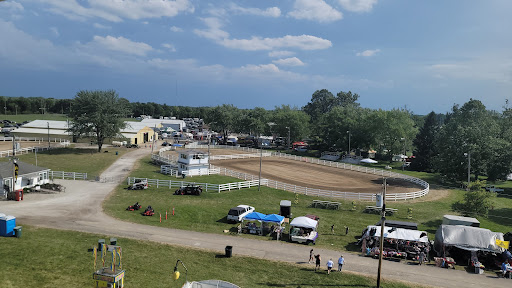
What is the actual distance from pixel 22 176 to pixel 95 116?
2949 cm

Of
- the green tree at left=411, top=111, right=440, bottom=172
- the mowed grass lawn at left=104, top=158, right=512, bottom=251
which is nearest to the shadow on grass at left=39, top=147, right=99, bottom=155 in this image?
the mowed grass lawn at left=104, top=158, right=512, bottom=251

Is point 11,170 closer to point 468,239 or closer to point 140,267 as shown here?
point 140,267

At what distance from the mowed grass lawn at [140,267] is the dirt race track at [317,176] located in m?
27.3

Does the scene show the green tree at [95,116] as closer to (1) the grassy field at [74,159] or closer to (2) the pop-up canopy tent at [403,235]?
(1) the grassy field at [74,159]

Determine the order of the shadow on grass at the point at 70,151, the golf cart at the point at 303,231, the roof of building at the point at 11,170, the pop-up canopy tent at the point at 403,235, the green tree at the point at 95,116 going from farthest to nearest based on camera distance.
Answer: the green tree at the point at 95,116
the shadow on grass at the point at 70,151
the roof of building at the point at 11,170
the golf cart at the point at 303,231
the pop-up canopy tent at the point at 403,235

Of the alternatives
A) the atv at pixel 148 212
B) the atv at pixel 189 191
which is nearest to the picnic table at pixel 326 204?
the atv at pixel 189 191

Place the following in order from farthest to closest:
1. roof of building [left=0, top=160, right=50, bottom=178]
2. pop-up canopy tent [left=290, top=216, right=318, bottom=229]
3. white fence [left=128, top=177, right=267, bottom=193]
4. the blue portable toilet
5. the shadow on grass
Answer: the shadow on grass, white fence [left=128, top=177, right=267, bottom=193], roof of building [left=0, top=160, right=50, bottom=178], pop-up canopy tent [left=290, top=216, right=318, bottom=229], the blue portable toilet

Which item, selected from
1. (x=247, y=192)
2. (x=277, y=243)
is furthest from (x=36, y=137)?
(x=277, y=243)

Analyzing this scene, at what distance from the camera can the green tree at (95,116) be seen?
216ft

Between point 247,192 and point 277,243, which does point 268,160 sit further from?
point 277,243

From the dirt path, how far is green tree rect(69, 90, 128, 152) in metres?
31.2

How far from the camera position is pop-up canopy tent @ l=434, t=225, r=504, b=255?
2441cm

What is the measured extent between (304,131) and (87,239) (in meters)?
81.2

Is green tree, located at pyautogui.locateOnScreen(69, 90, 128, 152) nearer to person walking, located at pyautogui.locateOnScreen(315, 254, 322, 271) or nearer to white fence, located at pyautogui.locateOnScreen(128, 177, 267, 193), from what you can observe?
white fence, located at pyautogui.locateOnScreen(128, 177, 267, 193)
